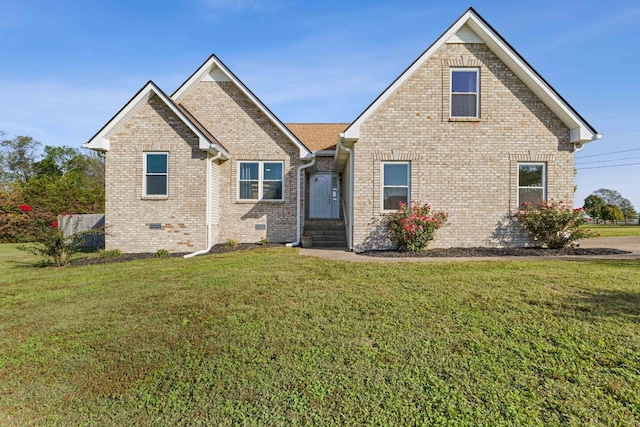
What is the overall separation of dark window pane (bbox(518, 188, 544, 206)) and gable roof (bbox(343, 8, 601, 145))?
1890 millimetres

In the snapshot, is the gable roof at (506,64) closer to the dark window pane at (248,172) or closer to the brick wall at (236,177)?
the brick wall at (236,177)

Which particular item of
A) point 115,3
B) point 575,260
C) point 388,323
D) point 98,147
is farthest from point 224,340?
point 115,3

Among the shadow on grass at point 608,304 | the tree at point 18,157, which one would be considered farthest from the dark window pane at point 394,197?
the tree at point 18,157

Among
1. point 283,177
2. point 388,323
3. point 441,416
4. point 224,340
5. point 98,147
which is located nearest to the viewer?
point 441,416

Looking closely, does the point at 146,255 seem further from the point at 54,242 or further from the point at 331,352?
the point at 331,352

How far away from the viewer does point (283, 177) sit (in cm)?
1379

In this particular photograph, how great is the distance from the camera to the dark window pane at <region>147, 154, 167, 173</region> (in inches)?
484

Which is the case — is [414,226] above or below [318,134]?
below

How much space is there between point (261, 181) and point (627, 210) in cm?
6766

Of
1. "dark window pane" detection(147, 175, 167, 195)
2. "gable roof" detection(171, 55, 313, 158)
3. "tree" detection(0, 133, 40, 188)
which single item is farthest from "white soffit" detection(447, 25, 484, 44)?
"tree" detection(0, 133, 40, 188)

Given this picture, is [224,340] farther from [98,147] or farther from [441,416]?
[98,147]

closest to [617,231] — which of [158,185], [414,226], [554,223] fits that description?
[554,223]

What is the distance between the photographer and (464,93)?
11.2 meters

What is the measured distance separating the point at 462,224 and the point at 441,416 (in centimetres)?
915
